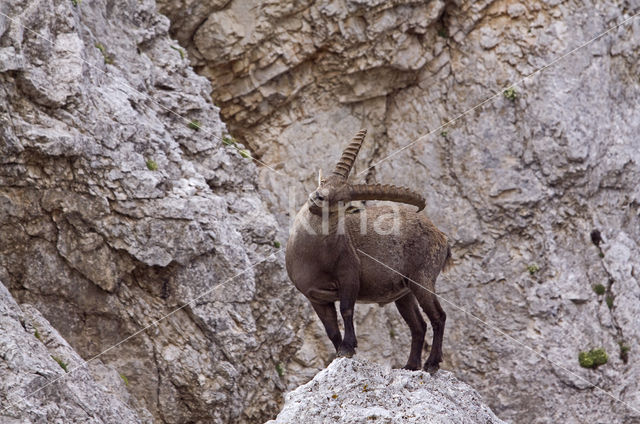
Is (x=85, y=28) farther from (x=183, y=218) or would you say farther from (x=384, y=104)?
(x=384, y=104)

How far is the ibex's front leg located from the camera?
462 inches

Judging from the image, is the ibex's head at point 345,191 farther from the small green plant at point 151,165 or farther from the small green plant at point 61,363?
the small green plant at point 151,165

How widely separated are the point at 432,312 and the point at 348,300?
4.90 ft

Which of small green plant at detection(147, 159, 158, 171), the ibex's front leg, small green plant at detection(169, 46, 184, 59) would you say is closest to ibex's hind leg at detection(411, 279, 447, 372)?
the ibex's front leg

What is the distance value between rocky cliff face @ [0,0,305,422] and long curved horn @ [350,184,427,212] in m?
5.63

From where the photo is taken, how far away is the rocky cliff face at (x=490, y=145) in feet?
74.9

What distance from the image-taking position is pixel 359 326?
23250 millimetres

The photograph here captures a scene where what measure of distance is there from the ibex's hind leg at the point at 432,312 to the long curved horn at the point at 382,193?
4.33 feet

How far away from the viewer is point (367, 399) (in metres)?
11.1

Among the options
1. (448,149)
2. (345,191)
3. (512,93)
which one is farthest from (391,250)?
(512,93)

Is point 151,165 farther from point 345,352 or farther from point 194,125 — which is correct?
point 345,352

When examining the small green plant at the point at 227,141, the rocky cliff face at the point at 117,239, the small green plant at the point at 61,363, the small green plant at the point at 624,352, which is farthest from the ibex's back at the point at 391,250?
the small green plant at the point at 624,352

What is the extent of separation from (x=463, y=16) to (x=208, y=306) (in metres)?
11.5

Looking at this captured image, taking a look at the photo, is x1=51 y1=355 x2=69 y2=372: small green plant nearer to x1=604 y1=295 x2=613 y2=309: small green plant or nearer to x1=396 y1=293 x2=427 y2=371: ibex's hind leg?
x1=396 y1=293 x2=427 y2=371: ibex's hind leg
